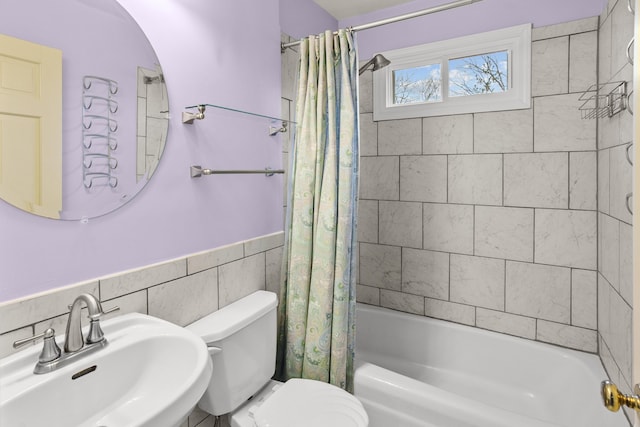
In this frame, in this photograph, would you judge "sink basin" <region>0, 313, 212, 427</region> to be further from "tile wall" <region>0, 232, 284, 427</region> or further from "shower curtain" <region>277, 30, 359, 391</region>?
"shower curtain" <region>277, 30, 359, 391</region>

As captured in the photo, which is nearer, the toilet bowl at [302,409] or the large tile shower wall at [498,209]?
the toilet bowl at [302,409]

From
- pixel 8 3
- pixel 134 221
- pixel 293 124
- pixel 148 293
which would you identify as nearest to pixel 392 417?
pixel 148 293

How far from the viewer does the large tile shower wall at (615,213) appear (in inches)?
56.5

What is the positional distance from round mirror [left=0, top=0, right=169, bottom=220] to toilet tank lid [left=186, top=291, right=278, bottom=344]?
1.88 ft

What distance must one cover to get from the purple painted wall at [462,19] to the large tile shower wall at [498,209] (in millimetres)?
85

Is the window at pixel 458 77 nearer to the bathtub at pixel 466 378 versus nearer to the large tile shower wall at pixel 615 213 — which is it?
the large tile shower wall at pixel 615 213

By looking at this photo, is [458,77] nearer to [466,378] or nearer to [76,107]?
[466,378]

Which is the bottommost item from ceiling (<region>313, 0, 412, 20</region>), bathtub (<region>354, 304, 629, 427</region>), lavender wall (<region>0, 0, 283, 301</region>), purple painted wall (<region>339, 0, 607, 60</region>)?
bathtub (<region>354, 304, 629, 427</region>)

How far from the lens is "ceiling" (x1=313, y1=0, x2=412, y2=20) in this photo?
2418 millimetres

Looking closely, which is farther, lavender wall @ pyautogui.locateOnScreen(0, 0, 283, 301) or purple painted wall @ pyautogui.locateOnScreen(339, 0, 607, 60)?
purple painted wall @ pyautogui.locateOnScreen(339, 0, 607, 60)

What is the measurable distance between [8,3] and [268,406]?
61.6 inches

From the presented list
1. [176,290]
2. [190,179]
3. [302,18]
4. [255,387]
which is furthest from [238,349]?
[302,18]

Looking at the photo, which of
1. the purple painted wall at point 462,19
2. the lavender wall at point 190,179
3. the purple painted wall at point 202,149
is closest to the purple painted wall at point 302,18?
the purple painted wall at point 202,149

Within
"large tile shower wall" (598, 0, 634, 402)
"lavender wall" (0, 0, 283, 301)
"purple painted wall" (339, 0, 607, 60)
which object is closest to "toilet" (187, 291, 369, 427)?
"lavender wall" (0, 0, 283, 301)
